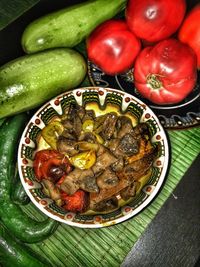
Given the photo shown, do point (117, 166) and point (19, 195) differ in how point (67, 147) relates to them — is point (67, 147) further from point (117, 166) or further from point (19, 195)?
point (19, 195)

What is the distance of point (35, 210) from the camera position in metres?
1.92

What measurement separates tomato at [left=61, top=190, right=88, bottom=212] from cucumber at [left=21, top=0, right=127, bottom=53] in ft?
3.10

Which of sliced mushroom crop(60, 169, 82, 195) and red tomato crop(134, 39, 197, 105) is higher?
red tomato crop(134, 39, 197, 105)

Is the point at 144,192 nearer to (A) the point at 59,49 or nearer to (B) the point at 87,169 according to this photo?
(B) the point at 87,169

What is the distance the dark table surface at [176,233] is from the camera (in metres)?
1.75

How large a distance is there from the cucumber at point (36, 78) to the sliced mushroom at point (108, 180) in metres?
0.62

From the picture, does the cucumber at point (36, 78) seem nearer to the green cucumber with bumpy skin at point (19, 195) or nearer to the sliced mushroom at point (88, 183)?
the green cucumber with bumpy skin at point (19, 195)

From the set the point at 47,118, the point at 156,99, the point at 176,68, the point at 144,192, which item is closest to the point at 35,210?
the point at 47,118

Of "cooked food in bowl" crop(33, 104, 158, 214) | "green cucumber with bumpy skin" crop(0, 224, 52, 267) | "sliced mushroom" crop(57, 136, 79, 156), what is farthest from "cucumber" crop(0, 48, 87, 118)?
"green cucumber with bumpy skin" crop(0, 224, 52, 267)

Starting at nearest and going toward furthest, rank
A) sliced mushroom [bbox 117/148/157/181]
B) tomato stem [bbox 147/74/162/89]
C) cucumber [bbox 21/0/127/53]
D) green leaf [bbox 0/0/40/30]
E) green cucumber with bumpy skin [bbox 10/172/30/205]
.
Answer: sliced mushroom [bbox 117/148/157/181], green cucumber with bumpy skin [bbox 10/172/30/205], tomato stem [bbox 147/74/162/89], cucumber [bbox 21/0/127/53], green leaf [bbox 0/0/40/30]

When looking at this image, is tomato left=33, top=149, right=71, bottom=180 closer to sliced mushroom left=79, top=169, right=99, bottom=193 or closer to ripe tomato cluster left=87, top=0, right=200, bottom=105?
sliced mushroom left=79, top=169, right=99, bottom=193

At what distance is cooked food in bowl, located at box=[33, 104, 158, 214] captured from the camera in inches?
67.3

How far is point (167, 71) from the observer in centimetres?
191

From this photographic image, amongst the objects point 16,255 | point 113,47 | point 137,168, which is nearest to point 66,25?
Result: point 113,47
